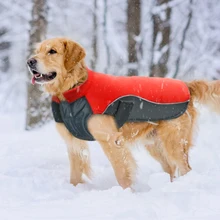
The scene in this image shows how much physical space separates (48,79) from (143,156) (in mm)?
2492

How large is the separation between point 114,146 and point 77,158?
70 centimetres

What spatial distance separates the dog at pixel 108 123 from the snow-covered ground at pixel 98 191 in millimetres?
291

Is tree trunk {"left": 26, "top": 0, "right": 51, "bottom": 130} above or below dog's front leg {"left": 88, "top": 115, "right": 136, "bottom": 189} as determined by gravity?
below

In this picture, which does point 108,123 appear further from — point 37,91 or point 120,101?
point 37,91

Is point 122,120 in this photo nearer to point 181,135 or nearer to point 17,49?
point 181,135

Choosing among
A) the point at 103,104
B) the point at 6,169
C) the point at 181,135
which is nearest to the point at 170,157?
the point at 181,135

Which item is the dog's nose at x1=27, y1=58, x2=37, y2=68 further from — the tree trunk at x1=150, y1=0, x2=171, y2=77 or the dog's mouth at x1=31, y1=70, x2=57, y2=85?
the tree trunk at x1=150, y1=0, x2=171, y2=77

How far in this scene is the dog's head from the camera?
4.14 meters

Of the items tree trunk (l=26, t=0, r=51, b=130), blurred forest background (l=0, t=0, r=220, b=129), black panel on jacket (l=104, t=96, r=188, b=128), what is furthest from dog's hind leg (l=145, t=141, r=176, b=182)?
tree trunk (l=26, t=0, r=51, b=130)

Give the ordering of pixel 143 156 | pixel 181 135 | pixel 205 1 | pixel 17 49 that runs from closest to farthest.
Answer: pixel 181 135
pixel 143 156
pixel 205 1
pixel 17 49

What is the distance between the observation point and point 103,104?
4.11 metres

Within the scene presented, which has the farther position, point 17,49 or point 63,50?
point 17,49

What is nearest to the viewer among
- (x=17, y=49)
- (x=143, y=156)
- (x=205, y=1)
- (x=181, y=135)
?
(x=181, y=135)

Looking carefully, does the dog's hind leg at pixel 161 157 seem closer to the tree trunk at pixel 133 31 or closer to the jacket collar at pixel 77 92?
the jacket collar at pixel 77 92
